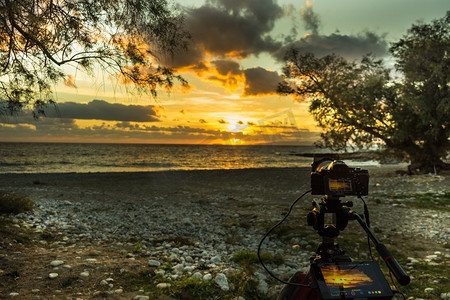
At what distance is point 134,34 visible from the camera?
8094mm

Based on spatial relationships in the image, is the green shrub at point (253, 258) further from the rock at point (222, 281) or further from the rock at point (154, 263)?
the rock at point (154, 263)

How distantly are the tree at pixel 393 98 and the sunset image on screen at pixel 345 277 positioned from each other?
21.8 metres

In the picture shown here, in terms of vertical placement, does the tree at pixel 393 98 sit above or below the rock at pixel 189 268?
above

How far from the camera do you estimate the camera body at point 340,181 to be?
2572mm

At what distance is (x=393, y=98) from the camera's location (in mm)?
22812

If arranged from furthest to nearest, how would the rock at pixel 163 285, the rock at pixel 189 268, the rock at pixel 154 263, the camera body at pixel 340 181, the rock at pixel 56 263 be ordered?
1. the rock at pixel 154 263
2. the rock at pixel 189 268
3. the rock at pixel 56 263
4. the rock at pixel 163 285
5. the camera body at pixel 340 181

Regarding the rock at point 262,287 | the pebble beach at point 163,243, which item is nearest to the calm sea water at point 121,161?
the pebble beach at point 163,243

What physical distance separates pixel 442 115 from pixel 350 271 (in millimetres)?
23319

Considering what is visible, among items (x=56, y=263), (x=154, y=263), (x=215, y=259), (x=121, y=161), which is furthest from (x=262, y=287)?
(x=121, y=161)

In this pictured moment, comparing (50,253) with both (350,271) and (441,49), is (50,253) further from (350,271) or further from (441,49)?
(441,49)

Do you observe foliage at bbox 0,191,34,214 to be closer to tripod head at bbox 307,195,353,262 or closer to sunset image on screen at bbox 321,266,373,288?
tripod head at bbox 307,195,353,262

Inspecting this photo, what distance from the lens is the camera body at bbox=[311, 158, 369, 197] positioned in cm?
257

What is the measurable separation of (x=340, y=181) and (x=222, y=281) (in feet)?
11.4

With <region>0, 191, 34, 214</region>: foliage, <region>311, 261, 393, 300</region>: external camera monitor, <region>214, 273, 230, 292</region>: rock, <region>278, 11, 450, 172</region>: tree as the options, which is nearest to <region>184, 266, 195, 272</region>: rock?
<region>214, 273, 230, 292</region>: rock
